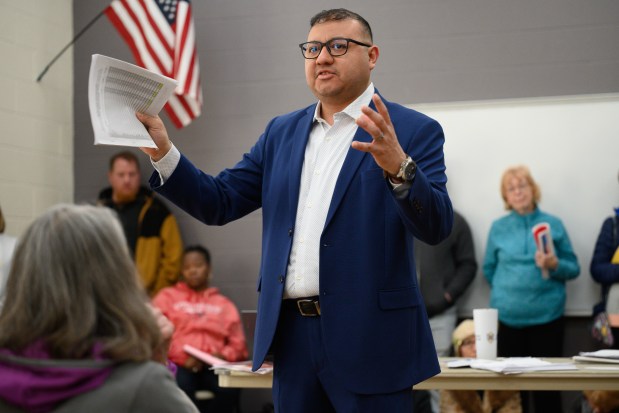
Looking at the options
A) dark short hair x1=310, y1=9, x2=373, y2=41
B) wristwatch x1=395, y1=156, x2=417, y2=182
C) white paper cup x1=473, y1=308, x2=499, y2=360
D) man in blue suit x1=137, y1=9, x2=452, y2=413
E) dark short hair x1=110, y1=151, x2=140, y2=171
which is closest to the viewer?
wristwatch x1=395, y1=156, x2=417, y2=182

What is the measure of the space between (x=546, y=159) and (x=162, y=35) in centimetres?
250

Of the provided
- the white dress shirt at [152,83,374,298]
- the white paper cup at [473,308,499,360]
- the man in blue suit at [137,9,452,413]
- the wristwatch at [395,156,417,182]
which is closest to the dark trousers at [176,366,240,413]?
the white paper cup at [473,308,499,360]

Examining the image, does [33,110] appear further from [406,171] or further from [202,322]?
[406,171]

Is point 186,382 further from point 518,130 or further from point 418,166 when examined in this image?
point 418,166

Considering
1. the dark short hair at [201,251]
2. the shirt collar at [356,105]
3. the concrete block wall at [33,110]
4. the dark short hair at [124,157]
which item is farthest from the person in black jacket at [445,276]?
the shirt collar at [356,105]

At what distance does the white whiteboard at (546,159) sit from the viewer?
5086 millimetres

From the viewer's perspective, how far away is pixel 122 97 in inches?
80.4

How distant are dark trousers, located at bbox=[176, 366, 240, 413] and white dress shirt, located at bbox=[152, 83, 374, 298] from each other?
296 centimetres

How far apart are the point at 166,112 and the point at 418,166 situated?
3.81 m

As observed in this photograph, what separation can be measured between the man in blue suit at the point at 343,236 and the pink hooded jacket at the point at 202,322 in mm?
2932

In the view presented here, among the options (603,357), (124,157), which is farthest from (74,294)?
(124,157)

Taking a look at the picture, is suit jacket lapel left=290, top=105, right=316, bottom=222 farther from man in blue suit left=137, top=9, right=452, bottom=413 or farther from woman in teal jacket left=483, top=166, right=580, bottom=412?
woman in teal jacket left=483, top=166, right=580, bottom=412

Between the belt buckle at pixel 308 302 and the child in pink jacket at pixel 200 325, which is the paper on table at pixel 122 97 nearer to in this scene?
the belt buckle at pixel 308 302

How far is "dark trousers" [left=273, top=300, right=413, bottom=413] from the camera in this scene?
196cm
